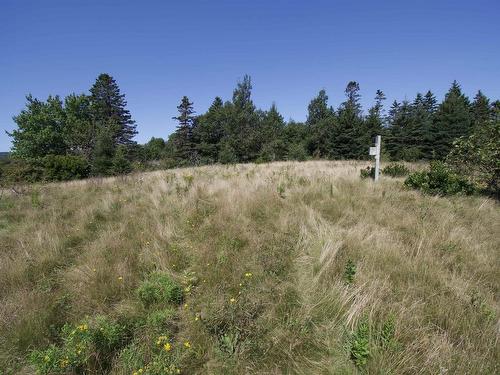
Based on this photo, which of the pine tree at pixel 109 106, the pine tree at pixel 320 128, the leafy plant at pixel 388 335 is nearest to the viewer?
the leafy plant at pixel 388 335

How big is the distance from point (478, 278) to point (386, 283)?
131 centimetres

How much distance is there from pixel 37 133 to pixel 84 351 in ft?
149

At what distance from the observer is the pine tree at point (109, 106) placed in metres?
42.2

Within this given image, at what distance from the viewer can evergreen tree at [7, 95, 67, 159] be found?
3578cm

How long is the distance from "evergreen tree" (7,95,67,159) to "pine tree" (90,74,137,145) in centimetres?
598

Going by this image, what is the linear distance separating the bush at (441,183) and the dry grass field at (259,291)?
1697 mm

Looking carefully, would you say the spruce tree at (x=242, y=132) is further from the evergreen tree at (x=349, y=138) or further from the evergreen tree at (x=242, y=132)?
the evergreen tree at (x=349, y=138)

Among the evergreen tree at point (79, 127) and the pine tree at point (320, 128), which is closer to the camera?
the evergreen tree at point (79, 127)

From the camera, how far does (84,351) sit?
1.90 metres

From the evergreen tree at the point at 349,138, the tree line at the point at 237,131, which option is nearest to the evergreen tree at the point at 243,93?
the tree line at the point at 237,131

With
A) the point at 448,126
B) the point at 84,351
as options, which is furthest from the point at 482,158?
the point at 448,126

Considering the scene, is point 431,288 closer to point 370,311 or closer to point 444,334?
point 444,334

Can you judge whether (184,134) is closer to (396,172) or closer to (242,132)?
(242,132)

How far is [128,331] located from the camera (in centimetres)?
226
